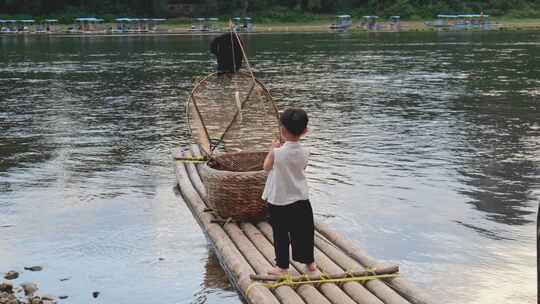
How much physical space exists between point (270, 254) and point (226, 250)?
0.48 m

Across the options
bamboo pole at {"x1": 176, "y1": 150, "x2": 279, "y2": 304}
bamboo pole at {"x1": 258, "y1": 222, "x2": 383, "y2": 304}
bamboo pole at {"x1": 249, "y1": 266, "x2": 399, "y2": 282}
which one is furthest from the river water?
bamboo pole at {"x1": 258, "y1": 222, "x2": 383, "y2": 304}

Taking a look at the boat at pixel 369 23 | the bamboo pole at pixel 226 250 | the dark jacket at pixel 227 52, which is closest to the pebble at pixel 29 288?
the bamboo pole at pixel 226 250

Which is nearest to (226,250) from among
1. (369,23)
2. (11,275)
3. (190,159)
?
(11,275)

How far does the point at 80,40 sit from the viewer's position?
210ft

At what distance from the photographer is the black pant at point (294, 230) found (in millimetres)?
6961

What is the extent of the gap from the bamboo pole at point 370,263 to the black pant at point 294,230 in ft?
1.96

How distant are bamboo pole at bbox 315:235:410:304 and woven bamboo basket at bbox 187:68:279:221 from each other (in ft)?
3.23

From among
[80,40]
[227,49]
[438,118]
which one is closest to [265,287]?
[227,49]

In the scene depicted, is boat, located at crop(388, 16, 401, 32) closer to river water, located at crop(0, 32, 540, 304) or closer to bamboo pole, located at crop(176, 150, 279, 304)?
river water, located at crop(0, 32, 540, 304)

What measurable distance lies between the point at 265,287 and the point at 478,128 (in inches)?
459

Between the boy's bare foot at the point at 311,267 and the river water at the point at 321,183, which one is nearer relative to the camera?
the boy's bare foot at the point at 311,267

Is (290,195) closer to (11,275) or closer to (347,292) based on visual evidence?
(347,292)

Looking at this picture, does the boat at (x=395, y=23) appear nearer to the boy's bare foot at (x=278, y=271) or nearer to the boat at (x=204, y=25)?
the boat at (x=204, y=25)

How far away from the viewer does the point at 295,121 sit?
22.0 ft
